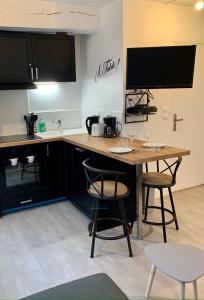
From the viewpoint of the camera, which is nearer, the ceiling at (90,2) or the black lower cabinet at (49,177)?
the black lower cabinet at (49,177)

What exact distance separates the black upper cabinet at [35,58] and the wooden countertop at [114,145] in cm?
78

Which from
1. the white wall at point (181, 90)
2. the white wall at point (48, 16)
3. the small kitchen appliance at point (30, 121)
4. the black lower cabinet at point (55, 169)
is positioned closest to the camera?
the white wall at point (48, 16)

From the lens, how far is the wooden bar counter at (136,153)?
250 cm

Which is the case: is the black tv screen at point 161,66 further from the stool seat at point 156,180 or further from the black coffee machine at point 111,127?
the stool seat at point 156,180

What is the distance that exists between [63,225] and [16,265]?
81 cm

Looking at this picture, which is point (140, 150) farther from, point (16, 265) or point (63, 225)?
point (16, 265)

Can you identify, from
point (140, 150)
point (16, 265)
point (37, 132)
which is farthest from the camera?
point (37, 132)

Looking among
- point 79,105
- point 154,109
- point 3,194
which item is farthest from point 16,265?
point 79,105

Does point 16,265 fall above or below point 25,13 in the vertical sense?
below

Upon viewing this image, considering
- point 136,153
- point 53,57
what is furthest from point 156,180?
point 53,57

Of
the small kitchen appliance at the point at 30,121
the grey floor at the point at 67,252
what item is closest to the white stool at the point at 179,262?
the grey floor at the point at 67,252

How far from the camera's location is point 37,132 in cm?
405

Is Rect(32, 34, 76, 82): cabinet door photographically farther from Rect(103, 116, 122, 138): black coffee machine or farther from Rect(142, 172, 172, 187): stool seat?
Rect(142, 172, 172, 187): stool seat

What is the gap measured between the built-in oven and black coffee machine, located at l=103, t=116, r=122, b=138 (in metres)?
0.83
